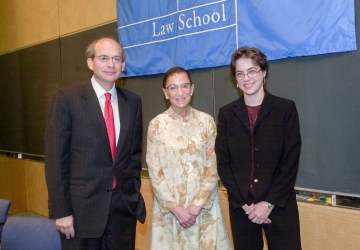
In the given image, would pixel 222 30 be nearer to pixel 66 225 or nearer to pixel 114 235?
pixel 114 235

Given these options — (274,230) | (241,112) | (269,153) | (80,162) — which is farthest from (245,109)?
(80,162)

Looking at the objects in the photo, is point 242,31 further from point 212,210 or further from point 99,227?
point 99,227

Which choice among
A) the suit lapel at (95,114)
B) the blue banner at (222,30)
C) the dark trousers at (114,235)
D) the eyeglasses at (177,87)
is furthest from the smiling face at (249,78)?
the dark trousers at (114,235)

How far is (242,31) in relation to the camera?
9.18ft

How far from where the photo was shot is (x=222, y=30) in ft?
9.65

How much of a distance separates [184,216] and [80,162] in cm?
74

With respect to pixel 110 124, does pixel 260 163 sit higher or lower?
lower

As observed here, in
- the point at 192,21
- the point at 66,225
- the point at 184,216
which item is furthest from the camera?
the point at 192,21

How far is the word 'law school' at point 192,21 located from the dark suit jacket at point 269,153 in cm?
112

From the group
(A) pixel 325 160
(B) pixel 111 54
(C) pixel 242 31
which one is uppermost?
(C) pixel 242 31

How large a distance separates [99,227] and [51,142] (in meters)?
0.53

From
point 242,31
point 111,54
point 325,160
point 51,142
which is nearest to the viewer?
point 51,142

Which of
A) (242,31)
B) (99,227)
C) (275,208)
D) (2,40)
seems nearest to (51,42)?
(2,40)

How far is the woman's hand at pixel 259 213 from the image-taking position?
1.98 m
